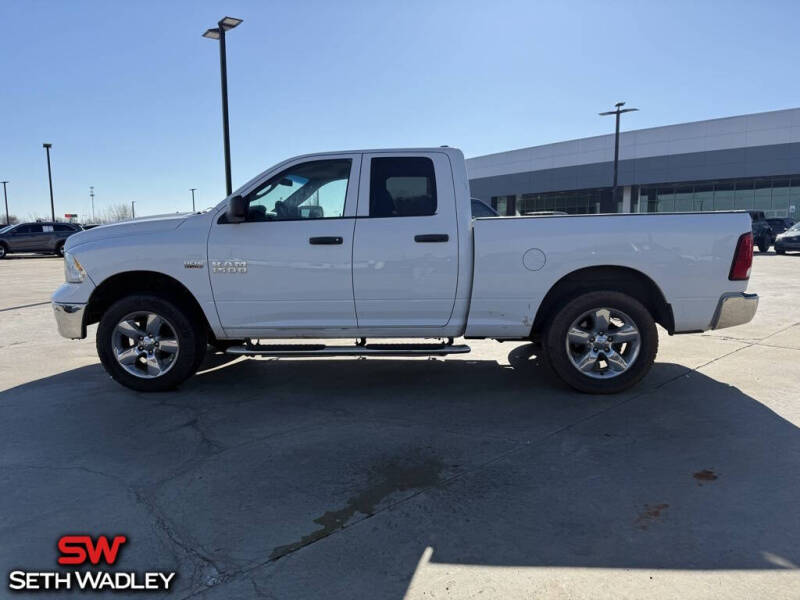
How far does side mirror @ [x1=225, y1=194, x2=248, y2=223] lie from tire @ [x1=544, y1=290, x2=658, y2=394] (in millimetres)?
2814

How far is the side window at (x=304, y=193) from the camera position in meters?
4.93

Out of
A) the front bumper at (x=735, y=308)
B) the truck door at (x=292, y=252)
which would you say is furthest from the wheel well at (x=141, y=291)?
the front bumper at (x=735, y=308)

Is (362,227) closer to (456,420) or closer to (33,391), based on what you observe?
(456,420)

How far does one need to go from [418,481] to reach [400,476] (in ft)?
0.42

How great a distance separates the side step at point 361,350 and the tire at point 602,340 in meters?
0.83

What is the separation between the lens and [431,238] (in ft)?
15.7

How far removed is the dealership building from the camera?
42750 mm

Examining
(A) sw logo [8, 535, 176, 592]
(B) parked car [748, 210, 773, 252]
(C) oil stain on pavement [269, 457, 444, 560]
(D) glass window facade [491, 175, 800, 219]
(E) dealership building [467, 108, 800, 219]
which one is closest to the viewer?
(A) sw logo [8, 535, 176, 592]

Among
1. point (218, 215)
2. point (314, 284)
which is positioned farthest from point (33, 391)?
point (314, 284)

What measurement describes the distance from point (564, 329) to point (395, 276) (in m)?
1.52

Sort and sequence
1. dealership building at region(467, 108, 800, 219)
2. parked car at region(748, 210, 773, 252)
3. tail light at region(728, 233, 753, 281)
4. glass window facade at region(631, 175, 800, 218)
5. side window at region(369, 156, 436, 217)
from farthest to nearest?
glass window facade at region(631, 175, 800, 218)
dealership building at region(467, 108, 800, 219)
parked car at region(748, 210, 773, 252)
side window at region(369, 156, 436, 217)
tail light at region(728, 233, 753, 281)

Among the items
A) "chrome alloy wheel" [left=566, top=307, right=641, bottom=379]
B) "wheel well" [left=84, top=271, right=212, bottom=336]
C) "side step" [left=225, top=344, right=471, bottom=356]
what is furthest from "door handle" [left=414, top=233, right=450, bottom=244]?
"wheel well" [left=84, top=271, right=212, bottom=336]

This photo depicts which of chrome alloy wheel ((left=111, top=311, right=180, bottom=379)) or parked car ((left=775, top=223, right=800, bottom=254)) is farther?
parked car ((left=775, top=223, right=800, bottom=254))

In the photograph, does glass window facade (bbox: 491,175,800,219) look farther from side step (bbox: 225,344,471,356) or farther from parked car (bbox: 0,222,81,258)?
side step (bbox: 225,344,471,356)
